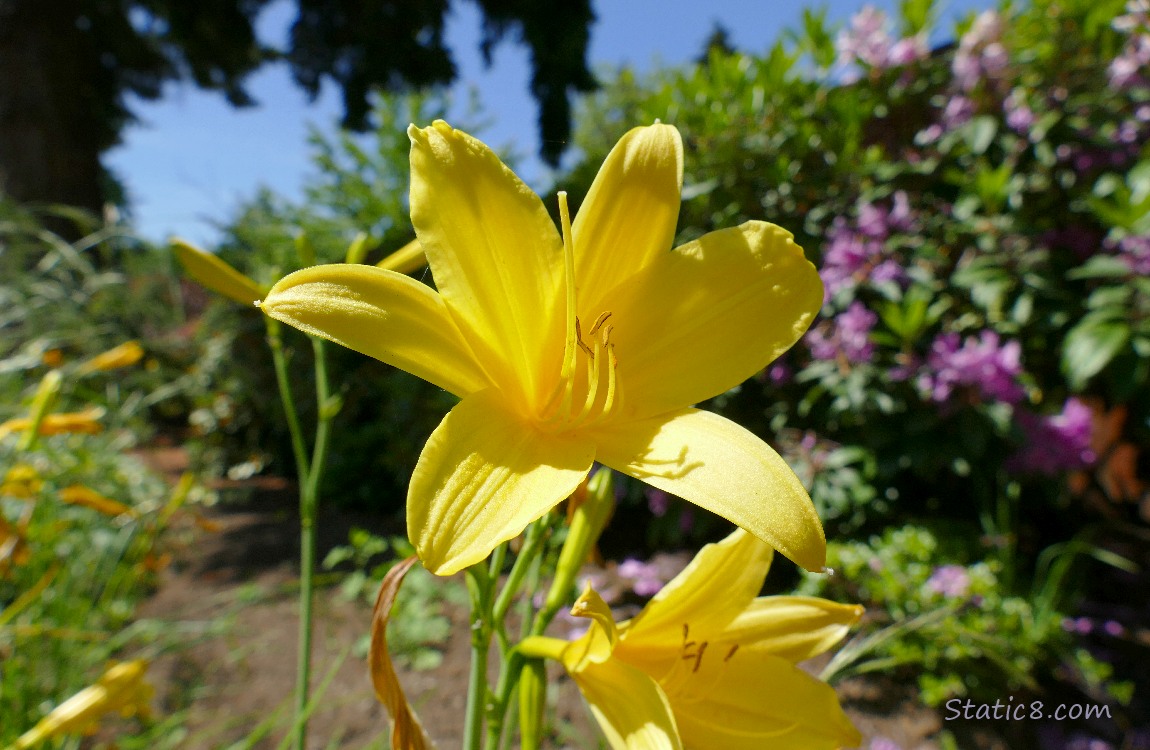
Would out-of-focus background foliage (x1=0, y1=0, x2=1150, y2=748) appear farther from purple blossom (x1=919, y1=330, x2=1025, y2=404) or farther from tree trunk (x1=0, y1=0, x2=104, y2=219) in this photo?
tree trunk (x1=0, y1=0, x2=104, y2=219)

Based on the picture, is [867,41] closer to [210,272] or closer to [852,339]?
[852,339]

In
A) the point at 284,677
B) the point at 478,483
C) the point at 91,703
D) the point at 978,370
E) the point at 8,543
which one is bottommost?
the point at 284,677

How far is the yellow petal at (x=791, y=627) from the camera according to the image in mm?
535

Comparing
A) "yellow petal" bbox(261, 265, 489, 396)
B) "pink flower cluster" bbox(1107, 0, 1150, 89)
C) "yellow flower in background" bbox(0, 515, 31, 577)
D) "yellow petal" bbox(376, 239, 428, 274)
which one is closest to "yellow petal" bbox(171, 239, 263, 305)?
"yellow petal" bbox(376, 239, 428, 274)

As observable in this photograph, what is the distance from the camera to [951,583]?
1821mm

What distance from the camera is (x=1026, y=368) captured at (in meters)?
2.23

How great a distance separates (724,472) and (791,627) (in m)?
0.23

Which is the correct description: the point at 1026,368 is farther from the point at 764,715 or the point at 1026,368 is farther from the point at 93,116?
the point at 93,116

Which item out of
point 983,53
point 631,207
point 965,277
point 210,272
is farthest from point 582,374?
point 983,53

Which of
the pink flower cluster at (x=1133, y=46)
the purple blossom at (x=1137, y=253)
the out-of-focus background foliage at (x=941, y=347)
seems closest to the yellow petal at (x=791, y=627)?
the out-of-focus background foliage at (x=941, y=347)

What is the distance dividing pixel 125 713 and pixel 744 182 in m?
2.16

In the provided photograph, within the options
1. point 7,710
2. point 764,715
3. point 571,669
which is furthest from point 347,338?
point 7,710

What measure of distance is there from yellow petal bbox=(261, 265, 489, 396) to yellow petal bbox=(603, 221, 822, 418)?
0.47 ft

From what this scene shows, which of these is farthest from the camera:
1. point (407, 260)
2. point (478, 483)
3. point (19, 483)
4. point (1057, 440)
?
point (1057, 440)
